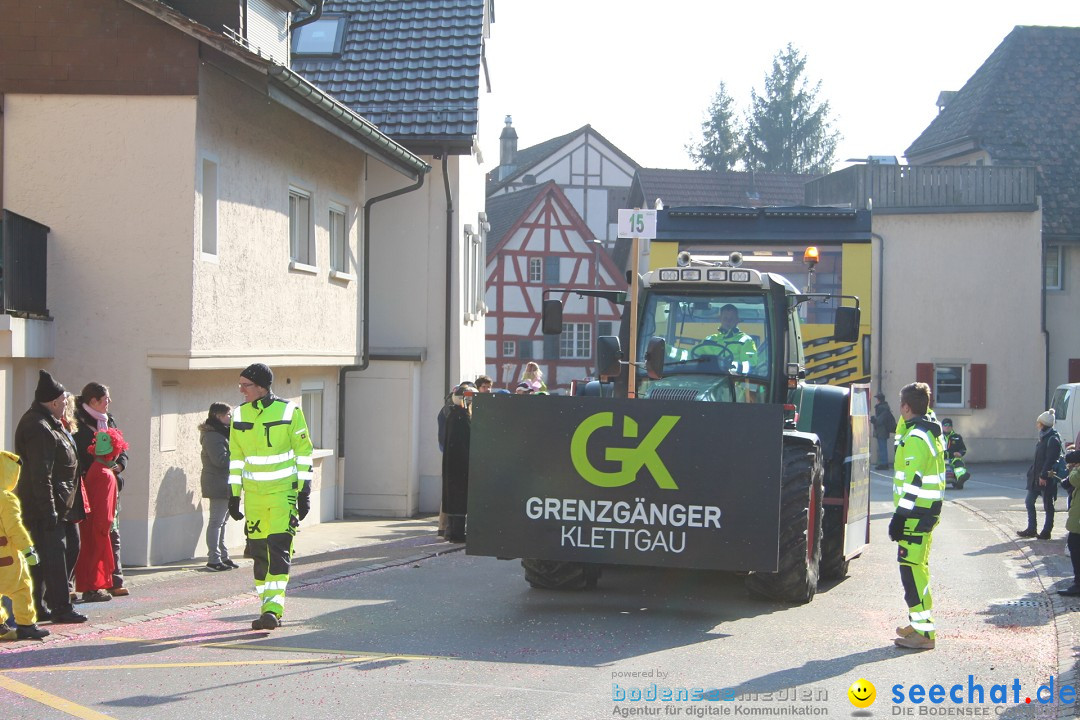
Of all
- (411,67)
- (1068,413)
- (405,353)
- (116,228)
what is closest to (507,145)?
(1068,413)

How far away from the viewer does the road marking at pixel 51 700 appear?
22.4 ft

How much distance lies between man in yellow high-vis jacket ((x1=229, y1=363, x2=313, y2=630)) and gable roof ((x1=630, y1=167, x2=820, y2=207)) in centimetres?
4550

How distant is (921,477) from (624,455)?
2115 millimetres

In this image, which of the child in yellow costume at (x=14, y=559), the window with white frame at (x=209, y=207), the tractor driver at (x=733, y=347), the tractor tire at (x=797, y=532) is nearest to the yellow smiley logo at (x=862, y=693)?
the tractor tire at (x=797, y=532)

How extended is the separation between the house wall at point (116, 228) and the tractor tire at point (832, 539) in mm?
6434

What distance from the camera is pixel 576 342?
183ft

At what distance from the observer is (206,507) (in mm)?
14219

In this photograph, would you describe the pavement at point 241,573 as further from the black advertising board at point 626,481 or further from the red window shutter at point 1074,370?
the red window shutter at point 1074,370

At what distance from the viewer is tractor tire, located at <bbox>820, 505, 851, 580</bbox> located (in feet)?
39.0

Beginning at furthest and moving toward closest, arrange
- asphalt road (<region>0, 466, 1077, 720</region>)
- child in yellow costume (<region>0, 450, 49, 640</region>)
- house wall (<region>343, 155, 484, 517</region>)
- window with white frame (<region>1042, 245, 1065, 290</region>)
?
window with white frame (<region>1042, 245, 1065, 290</region>) < house wall (<region>343, 155, 484, 517</region>) < child in yellow costume (<region>0, 450, 49, 640</region>) < asphalt road (<region>0, 466, 1077, 720</region>)

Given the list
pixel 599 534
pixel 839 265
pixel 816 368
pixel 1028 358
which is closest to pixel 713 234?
pixel 839 265

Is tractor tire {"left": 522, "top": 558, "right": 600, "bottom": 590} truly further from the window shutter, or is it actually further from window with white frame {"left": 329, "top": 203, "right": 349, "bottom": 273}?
the window shutter

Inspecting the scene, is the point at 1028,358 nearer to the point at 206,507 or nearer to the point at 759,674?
the point at 206,507

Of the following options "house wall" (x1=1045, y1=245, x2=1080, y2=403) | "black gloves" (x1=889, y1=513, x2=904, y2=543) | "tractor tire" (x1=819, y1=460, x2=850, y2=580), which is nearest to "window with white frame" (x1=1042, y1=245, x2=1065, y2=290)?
"house wall" (x1=1045, y1=245, x2=1080, y2=403)
